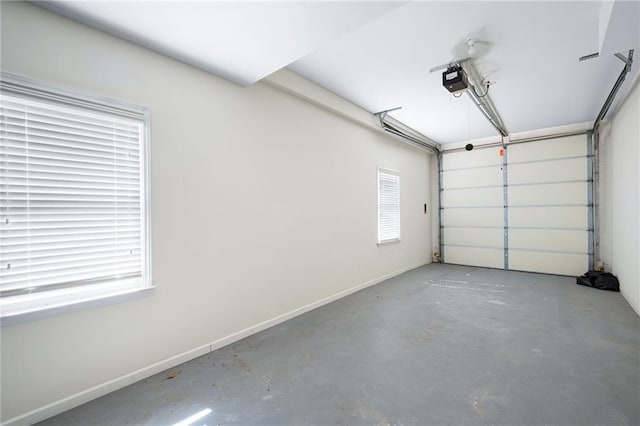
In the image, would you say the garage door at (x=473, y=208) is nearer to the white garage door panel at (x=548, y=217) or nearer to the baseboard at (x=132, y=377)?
the white garage door panel at (x=548, y=217)

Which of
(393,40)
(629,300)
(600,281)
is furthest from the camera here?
(600,281)

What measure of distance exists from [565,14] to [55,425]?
482 centimetres

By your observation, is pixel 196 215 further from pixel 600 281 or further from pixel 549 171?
pixel 549 171

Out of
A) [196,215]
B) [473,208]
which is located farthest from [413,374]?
[473,208]

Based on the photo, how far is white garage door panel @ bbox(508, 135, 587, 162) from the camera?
564 centimetres

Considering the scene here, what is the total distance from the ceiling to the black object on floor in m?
2.75

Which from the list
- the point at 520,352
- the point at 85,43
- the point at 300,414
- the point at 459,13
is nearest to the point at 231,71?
the point at 85,43

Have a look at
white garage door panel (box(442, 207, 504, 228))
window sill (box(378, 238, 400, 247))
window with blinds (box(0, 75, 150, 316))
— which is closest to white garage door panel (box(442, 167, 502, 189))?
white garage door panel (box(442, 207, 504, 228))

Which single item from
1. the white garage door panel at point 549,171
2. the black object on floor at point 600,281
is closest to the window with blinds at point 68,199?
the black object on floor at point 600,281

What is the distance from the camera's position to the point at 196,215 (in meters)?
2.64

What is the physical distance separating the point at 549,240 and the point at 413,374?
17.8ft

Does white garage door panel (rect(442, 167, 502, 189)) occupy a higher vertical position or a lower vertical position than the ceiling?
lower

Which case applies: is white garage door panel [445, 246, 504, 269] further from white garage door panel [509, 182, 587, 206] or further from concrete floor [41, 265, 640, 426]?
concrete floor [41, 265, 640, 426]

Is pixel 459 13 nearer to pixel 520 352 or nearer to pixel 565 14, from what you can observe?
pixel 565 14
